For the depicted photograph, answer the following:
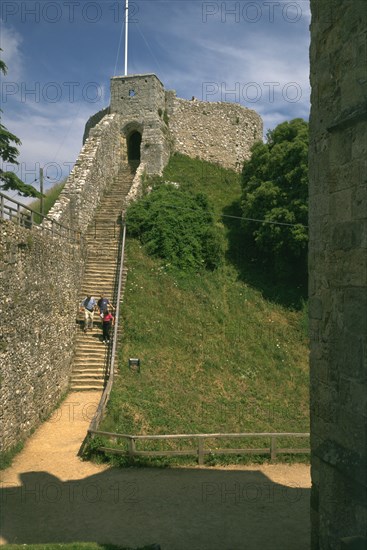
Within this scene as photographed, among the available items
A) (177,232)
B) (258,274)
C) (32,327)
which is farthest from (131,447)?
(258,274)

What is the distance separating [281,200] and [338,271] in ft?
52.5

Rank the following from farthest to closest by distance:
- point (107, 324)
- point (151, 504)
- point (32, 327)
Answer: point (107, 324) → point (32, 327) → point (151, 504)

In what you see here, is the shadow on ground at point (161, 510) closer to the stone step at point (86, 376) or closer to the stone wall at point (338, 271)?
the stone wall at point (338, 271)

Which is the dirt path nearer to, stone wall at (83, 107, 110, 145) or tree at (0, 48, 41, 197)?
tree at (0, 48, 41, 197)

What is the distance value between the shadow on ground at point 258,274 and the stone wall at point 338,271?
569 inches

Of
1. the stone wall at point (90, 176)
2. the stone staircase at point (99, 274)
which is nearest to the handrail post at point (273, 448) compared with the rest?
the stone staircase at point (99, 274)

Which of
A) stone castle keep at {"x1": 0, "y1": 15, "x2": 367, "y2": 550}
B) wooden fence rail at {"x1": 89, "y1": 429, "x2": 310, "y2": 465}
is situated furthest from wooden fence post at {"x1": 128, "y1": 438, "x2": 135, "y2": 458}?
stone castle keep at {"x1": 0, "y1": 15, "x2": 367, "y2": 550}

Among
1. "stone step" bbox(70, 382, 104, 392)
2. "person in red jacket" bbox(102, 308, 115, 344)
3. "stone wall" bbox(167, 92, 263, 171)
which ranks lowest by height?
"stone step" bbox(70, 382, 104, 392)

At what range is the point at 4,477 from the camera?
9.12 metres

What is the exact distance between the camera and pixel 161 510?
26.2 ft

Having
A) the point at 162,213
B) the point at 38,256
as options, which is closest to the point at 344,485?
the point at 38,256

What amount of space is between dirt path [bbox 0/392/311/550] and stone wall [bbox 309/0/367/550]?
2786mm

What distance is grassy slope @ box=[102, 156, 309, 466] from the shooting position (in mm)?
12352

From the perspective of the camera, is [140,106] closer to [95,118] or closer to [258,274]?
[95,118]
